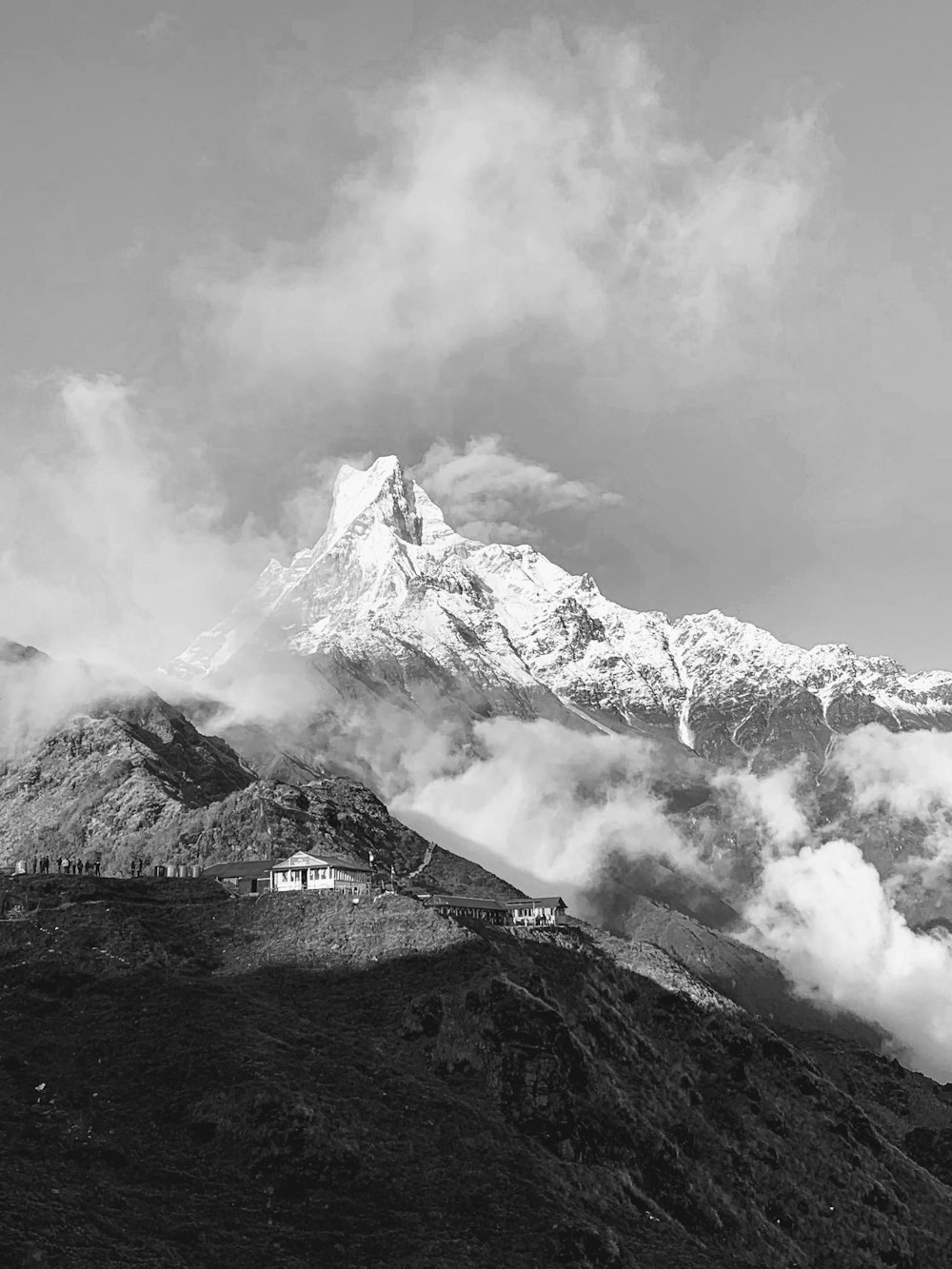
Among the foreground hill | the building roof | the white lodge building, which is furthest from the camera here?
the building roof

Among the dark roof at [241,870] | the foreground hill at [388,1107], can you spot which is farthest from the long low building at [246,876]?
the foreground hill at [388,1107]

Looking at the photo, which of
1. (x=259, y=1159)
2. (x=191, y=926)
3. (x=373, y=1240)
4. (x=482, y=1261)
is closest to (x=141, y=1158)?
(x=259, y=1159)

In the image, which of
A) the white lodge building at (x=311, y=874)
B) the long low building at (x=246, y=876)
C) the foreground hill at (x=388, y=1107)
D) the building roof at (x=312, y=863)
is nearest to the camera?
the foreground hill at (x=388, y=1107)

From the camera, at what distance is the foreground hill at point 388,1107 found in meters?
85.8

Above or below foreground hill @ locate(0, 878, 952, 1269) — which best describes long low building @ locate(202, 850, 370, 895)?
above

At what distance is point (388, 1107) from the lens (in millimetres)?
105938

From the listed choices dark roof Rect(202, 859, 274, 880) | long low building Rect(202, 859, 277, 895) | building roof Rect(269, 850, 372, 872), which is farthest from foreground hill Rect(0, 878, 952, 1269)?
building roof Rect(269, 850, 372, 872)

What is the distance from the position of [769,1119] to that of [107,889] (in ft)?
283

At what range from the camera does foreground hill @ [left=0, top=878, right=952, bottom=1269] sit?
85812 millimetres

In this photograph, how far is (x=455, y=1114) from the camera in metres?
109

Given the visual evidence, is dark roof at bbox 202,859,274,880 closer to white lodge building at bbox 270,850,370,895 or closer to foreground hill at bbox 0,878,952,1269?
white lodge building at bbox 270,850,370,895

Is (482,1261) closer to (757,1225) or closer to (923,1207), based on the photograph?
(757,1225)

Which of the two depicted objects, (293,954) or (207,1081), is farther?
(293,954)

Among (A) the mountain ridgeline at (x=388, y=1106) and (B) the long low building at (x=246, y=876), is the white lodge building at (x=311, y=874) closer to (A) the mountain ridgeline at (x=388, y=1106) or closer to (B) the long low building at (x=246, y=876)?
(B) the long low building at (x=246, y=876)
